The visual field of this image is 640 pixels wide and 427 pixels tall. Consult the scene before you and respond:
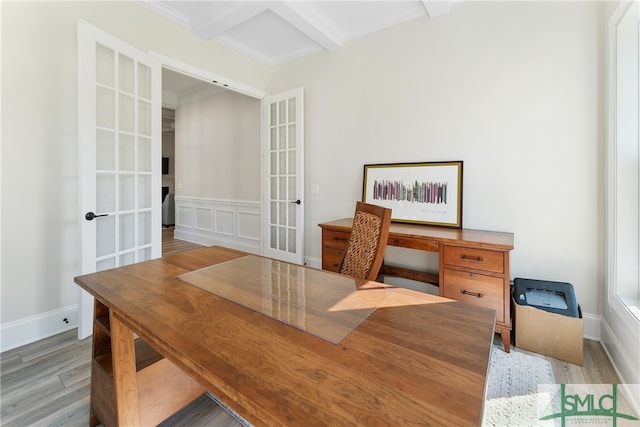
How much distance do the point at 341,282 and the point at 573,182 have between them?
213cm

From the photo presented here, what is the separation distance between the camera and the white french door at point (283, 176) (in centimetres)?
363

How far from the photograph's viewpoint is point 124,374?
44.6 inches

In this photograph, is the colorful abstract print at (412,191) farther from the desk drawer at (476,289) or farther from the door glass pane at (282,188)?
the door glass pane at (282,188)

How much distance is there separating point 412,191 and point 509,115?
1.00m

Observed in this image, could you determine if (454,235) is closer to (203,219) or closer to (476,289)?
(476,289)

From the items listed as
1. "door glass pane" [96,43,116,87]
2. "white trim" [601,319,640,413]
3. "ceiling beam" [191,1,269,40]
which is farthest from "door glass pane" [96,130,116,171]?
"white trim" [601,319,640,413]

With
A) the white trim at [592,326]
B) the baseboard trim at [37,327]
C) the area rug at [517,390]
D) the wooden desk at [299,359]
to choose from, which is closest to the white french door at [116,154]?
the baseboard trim at [37,327]

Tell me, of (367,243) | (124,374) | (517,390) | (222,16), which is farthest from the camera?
(222,16)

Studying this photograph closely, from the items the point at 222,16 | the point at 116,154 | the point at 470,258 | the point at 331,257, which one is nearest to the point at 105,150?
the point at 116,154

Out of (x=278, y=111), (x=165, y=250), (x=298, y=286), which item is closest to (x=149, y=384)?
(x=298, y=286)

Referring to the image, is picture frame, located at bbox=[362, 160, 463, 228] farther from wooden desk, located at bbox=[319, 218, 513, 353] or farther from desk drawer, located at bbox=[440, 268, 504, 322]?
desk drawer, located at bbox=[440, 268, 504, 322]

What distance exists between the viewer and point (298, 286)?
1193mm

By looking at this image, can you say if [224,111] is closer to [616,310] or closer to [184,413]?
[184,413]

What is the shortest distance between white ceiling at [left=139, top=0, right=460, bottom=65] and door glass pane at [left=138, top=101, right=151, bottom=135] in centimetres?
95
